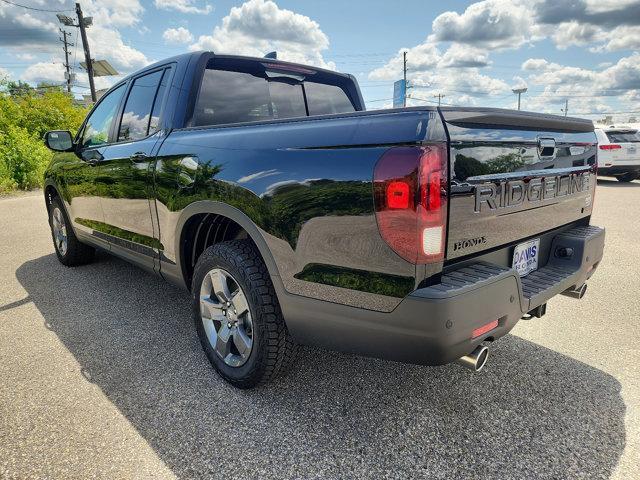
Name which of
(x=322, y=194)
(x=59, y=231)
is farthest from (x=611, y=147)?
→ (x=322, y=194)

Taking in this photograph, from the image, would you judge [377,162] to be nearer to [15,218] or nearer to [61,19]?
[15,218]

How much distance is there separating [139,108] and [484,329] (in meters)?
2.91

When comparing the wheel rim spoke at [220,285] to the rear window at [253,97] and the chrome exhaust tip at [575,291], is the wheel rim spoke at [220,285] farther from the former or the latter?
the chrome exhaust tip at [575,291]

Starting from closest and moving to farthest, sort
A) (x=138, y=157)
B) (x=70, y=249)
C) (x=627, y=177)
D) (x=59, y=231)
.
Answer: (x=138, y=157) < (x=70, y=249) < (x=59, y=231) < (x=627, y=177)

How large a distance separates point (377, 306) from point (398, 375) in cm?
103

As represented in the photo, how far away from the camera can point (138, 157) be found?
3.10m

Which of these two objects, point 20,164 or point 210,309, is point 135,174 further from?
point 20,164

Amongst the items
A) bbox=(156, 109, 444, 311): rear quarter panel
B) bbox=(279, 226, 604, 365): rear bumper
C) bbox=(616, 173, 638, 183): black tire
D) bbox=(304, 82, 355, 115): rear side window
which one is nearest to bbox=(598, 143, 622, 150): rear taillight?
bbox=(616, 173, 638, 183): black tire

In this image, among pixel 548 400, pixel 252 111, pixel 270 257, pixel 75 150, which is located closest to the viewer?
pixel 270 257

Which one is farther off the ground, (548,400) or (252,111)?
(252,111)

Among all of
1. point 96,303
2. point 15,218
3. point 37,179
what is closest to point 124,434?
point 96,303

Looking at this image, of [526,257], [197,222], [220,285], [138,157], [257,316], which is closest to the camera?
[257,316]

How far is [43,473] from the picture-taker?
1937 millimetres

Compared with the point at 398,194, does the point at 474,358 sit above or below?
below
